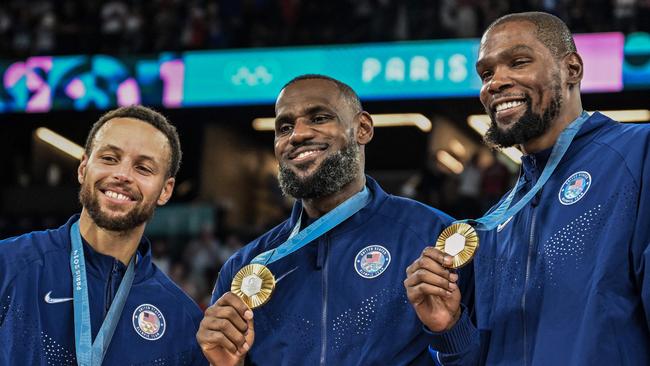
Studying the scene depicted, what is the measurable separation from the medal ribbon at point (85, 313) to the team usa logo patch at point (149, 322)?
0.08 meters

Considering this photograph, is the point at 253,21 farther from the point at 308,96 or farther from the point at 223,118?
the point at 308,96

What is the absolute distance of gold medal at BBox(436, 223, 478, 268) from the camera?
10.6 ft

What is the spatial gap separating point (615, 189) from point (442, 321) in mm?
706

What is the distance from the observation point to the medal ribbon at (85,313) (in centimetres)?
376

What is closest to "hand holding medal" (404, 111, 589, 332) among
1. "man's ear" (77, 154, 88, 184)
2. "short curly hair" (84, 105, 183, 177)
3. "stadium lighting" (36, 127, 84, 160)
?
"short curly hair" (84, 105, 183, 177)

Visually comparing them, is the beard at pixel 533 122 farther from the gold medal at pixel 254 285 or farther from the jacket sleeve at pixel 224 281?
the jacket sleeve at pixel 224 281

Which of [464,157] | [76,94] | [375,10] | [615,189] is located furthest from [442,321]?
[464,157]

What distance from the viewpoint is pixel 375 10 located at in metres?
15.2

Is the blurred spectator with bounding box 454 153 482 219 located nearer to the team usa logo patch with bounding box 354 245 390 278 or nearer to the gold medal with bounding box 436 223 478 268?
the team usa logo patch with bounding box 354 245 390 278

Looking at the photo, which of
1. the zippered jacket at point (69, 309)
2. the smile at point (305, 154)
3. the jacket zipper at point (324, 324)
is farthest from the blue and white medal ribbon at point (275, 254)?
the zippered jacket at point (69, 309)

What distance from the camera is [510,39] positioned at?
3.64 metres

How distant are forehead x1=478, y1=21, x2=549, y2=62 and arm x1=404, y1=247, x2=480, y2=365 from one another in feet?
2.74

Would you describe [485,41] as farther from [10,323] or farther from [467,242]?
[10,323]

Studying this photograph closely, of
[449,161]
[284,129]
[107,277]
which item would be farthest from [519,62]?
[449,161]
